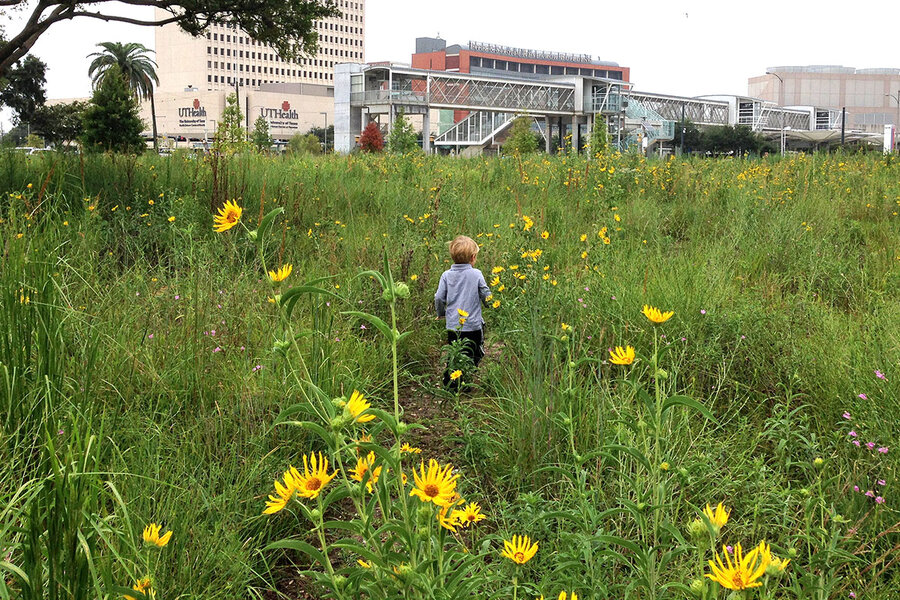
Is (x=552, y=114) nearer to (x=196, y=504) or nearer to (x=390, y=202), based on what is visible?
(x=390, y=202)

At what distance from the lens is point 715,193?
9.33m

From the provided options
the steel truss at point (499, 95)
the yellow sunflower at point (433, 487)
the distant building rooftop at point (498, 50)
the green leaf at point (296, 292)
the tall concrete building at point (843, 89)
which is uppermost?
the distant building rooftop at point (498, 50)

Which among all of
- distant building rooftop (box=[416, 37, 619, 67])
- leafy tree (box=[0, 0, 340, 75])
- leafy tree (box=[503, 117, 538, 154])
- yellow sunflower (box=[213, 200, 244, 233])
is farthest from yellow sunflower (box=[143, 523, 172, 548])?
distant building rooftop (box=[416, 37, 619, 67])

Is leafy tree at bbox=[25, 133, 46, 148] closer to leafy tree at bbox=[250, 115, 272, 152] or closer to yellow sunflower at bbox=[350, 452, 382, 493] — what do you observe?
leafy tree at bbox=[250, 115, 272, 152]

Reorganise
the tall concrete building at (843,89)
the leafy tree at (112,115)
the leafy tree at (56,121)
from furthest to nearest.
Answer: the tall concrete building at (843,89) → the leafy tree at (56,121) → the leafy tree at (112,115)

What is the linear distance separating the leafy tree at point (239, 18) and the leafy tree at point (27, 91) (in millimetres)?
36334

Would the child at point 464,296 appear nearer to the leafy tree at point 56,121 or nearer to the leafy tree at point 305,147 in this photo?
the leafy tree at point 305,147

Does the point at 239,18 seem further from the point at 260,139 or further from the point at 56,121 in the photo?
the point at 56,121

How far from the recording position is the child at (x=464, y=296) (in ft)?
15.5

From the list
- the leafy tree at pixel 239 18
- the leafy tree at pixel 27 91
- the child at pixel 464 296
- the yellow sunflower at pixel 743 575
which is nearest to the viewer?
the yellow sunflower at pixel 743 575

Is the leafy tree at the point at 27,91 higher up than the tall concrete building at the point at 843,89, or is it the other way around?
the tall concrete building at the point at 843,89

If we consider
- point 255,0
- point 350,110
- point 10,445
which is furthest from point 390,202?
point 350,110

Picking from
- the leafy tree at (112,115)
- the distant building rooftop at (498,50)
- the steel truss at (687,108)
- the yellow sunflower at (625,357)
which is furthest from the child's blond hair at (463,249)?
the distant building rooftop at (498,50)

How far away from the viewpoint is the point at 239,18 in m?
11.5
